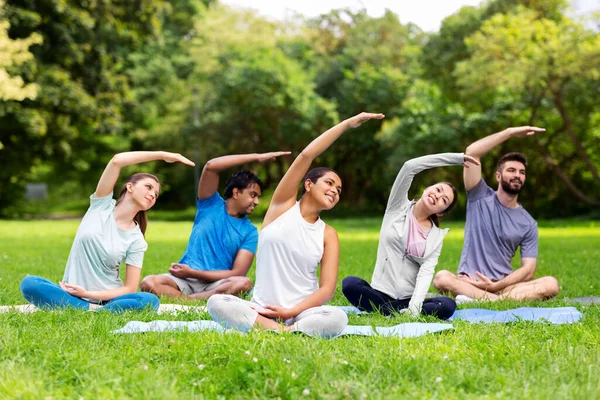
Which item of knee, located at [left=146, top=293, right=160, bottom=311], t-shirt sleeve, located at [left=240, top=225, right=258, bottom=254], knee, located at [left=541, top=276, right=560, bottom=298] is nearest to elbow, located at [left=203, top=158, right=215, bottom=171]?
t-shirt sleeve, located at [left=240, top=225, right=258, bottom=254]

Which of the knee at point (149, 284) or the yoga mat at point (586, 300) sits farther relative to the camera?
the knee at point (149, 284)

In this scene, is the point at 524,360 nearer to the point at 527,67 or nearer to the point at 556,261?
the point at 556,261

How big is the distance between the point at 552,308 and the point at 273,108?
78.5 feet

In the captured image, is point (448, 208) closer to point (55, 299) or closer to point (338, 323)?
point (338, 323)

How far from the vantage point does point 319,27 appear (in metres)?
37.2

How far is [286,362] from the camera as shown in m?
4.02

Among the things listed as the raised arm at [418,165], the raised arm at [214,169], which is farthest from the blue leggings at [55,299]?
the raised arm at [418,165]

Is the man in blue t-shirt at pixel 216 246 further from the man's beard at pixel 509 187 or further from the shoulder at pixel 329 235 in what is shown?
the man's beard at pixel 509 187

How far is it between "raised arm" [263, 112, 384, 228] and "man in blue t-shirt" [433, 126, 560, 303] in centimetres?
270

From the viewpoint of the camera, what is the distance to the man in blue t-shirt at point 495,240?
7.50 meters

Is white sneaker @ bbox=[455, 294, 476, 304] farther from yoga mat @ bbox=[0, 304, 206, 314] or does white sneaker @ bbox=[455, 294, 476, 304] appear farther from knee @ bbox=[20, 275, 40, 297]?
knee @ bbox=[20, 275, 40, 297]

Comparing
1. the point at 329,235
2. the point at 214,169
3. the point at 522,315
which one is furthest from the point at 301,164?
the point at 522,315

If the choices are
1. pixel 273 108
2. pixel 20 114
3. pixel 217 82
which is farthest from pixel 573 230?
pixel 20 114

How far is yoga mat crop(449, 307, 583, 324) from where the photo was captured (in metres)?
5.82
